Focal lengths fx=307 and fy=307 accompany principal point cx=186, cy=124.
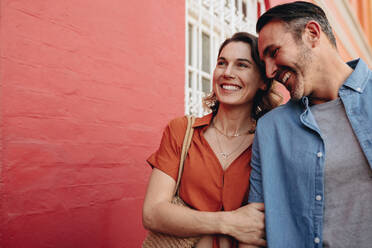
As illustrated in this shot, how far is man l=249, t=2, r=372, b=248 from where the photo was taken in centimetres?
140

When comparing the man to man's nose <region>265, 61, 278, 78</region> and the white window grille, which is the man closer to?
man's nose <region>265, 61, 278, 78</region>

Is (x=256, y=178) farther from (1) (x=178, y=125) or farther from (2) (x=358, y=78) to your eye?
(2) (x=358, y=78)

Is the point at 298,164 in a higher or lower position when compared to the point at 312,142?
lower

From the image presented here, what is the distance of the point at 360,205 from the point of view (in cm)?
136

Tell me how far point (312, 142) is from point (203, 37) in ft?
10.1

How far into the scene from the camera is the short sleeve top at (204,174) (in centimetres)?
173

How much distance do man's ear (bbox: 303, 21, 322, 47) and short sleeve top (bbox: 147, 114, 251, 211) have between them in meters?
0.72

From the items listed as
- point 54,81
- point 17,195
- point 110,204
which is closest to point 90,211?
point 110,204

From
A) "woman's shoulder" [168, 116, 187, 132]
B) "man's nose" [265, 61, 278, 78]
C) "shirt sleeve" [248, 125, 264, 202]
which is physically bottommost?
"shirt sleeve" [248, 125, 264, 202]

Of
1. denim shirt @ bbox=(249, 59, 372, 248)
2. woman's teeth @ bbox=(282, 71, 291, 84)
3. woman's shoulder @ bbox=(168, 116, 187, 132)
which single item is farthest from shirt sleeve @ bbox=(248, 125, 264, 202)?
woman's shoulder @ bbox=(168, 116, 187, 132)

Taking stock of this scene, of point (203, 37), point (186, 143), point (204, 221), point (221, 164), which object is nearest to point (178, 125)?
point (186, 143)

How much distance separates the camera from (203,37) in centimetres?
430

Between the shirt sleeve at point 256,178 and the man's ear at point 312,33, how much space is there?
621mm

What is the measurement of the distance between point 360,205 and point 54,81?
1942 mm
